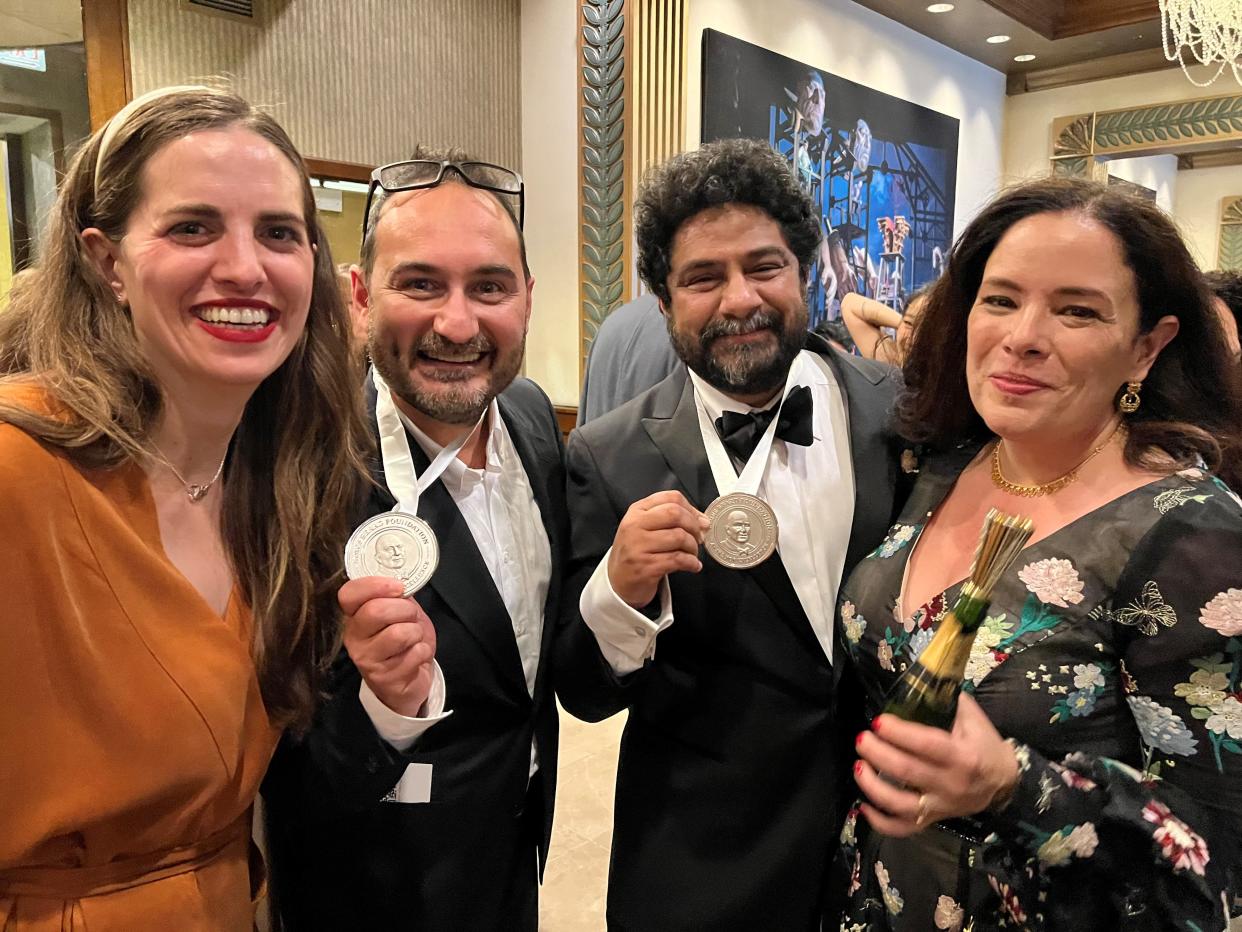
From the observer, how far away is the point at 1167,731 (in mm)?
1362

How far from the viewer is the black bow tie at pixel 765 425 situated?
1.93 metres

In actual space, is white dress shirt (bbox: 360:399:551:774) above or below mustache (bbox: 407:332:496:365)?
below

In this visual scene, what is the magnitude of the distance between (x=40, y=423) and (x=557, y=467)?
108 cm

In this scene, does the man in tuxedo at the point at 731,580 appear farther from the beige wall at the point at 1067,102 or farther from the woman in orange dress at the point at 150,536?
the beige wall at the point at 1067,102

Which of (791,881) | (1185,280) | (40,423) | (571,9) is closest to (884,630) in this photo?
(791,881)

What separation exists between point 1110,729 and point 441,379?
1.41m

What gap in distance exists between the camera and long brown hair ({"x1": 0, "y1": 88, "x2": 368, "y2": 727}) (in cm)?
141

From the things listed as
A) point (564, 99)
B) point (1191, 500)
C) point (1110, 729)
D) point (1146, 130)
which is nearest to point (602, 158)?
point (564, 99)

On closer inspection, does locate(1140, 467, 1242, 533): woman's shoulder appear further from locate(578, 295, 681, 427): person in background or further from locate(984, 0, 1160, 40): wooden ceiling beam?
locate(984, 0, 1160, 40): wooden ceiling beam

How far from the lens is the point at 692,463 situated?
196 cm

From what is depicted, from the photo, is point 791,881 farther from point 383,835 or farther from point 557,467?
point 557,467

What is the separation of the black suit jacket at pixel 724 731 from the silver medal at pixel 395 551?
48cm

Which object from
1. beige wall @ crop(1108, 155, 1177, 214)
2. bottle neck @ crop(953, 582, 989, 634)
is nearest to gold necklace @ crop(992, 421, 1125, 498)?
bottle neck @ crop(953, 582, 989, 634)

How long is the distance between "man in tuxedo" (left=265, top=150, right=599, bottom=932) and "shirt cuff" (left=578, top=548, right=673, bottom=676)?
0.33ft
